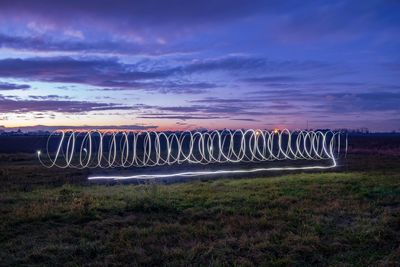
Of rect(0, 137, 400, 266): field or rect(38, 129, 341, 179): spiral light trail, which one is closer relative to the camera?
rect(0, 137, 400, 266): field

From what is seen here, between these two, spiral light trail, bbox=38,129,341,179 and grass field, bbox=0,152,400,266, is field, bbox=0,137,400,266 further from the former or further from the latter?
spiral light trail, bbox=38,129,341,179

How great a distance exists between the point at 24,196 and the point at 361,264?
35.1 ft

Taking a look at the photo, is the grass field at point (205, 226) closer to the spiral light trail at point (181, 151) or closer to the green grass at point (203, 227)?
the green grass at point (203, 227)

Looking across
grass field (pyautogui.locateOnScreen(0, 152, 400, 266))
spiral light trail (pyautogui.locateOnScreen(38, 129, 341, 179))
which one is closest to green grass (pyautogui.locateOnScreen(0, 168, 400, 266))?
grass field (pyautogui.locateOnScreen(0, 152, 400, 266))

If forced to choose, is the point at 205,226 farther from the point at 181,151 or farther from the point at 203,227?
the point at 181,151

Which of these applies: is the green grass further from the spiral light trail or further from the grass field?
the spiral light trail

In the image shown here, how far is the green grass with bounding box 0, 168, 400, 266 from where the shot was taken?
7.96 meters

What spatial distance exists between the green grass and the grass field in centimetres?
2

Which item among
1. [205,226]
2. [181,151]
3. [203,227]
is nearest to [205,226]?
[205,226]

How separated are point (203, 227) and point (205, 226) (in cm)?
19

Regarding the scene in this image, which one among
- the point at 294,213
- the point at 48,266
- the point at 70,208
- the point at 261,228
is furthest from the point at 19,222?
the point at 294,213

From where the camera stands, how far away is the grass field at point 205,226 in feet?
26.2

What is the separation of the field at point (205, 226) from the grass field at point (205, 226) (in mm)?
23

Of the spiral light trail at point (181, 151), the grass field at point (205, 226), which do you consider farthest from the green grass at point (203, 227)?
the spiral light trail at point (181, 151)
